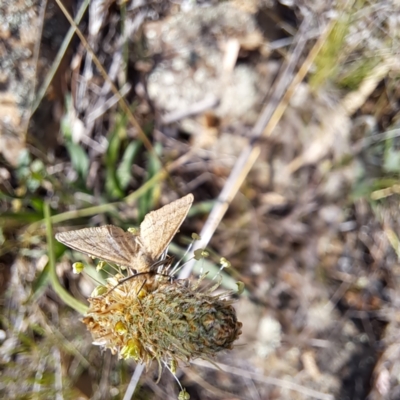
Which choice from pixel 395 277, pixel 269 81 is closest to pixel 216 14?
pixel 269 81

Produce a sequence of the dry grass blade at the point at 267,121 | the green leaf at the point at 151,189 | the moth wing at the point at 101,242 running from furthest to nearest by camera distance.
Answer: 1. the dry grass blade at the point at 267,121
2. the green leaf at the point at 151,189
3. the moth wing at the point at 101,242

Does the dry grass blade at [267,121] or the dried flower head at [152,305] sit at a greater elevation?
the dried flower head at [152,305]

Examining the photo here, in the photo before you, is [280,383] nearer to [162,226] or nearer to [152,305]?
[152,305]

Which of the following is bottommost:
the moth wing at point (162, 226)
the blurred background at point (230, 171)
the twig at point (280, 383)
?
the twig at point (280, 383)

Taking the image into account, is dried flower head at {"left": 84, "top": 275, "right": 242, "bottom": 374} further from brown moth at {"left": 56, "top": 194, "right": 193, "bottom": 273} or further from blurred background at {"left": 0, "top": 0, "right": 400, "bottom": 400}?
blurred background at {"left": 0, "top": 0, "right": 400, "bottom": 400}

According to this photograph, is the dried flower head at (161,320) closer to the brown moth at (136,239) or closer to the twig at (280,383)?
the brown moth at (136,239)

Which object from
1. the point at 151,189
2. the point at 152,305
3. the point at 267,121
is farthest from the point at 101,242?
the point at 267,121

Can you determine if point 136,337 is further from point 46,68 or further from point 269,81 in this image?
point 269,81

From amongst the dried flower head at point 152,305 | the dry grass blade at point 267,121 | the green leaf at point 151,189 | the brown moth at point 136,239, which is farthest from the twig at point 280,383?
the brown moth at point 136,239
